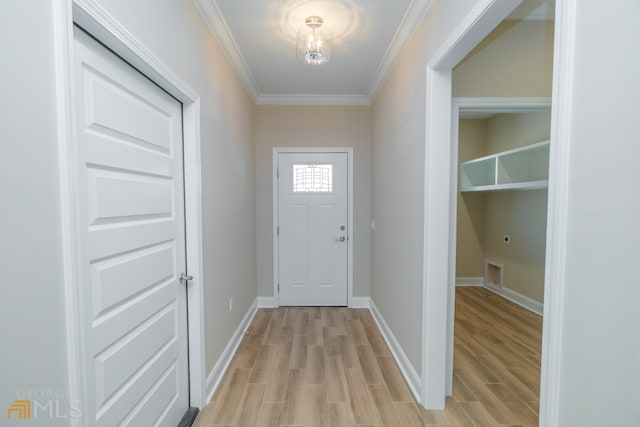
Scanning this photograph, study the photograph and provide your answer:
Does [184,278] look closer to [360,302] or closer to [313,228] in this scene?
[313,228]

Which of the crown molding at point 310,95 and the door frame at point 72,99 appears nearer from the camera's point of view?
the door frame at point 72,99

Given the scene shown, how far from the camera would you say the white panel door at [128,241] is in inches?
39.3

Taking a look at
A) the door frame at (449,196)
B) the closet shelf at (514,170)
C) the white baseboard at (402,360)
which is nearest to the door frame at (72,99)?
the door frame at (449,196)

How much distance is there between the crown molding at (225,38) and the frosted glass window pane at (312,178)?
112 centimetres

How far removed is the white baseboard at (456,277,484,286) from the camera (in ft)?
14.9

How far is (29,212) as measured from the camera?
722mm

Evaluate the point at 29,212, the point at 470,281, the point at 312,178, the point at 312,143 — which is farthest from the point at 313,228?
the point at 29,212

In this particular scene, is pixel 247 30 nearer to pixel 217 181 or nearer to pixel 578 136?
pixel 217 181

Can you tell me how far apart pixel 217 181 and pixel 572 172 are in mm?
2032

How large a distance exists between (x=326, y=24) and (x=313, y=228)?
7.32 ft

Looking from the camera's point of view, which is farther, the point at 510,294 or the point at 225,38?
the point at 510,294

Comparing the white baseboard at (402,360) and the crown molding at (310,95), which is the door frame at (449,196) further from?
the crown molding at (310,95)

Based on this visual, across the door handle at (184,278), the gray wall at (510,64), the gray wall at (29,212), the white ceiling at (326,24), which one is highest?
the white ceiling at (326,24)

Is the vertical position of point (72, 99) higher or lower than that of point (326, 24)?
lower
